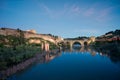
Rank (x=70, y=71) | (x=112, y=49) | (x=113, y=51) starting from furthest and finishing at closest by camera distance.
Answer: (x=112, y=49), (x=113, y=51), (x=70, y=71)

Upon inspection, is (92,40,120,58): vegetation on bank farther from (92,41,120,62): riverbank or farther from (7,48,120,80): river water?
(7,48,120,80): river water

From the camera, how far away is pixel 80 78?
13664 mm

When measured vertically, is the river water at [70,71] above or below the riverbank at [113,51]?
below

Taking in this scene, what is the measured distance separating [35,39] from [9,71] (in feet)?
121

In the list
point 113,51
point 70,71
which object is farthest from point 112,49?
point 70,71

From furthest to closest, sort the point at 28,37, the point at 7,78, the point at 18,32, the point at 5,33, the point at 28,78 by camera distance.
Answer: the point at 28,37 → the point at 18,32 → the point at 5,33 → the point at 28,78 → the point at 7,78

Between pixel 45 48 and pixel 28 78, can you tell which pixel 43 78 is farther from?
pixel 45 48

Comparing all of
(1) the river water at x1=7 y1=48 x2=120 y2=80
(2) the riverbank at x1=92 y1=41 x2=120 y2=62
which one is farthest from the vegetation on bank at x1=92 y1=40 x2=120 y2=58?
(1) the river water at x1=7 y1=48 x2=120 y2=80

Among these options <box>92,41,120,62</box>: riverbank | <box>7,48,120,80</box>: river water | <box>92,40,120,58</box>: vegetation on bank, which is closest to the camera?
<box>7,48,120,80</box>: river water

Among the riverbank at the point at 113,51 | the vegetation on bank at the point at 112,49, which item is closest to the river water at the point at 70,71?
the riverbank at the point at 113,51

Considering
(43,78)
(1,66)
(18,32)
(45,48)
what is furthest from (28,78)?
(18,32)

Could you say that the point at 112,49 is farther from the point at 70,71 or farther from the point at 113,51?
the point at 70,71

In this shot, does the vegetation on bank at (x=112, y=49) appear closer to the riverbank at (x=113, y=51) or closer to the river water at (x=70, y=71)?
the riverbank at (x=113, y=51)

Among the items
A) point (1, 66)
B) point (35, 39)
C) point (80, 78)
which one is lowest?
point (80, 78)
